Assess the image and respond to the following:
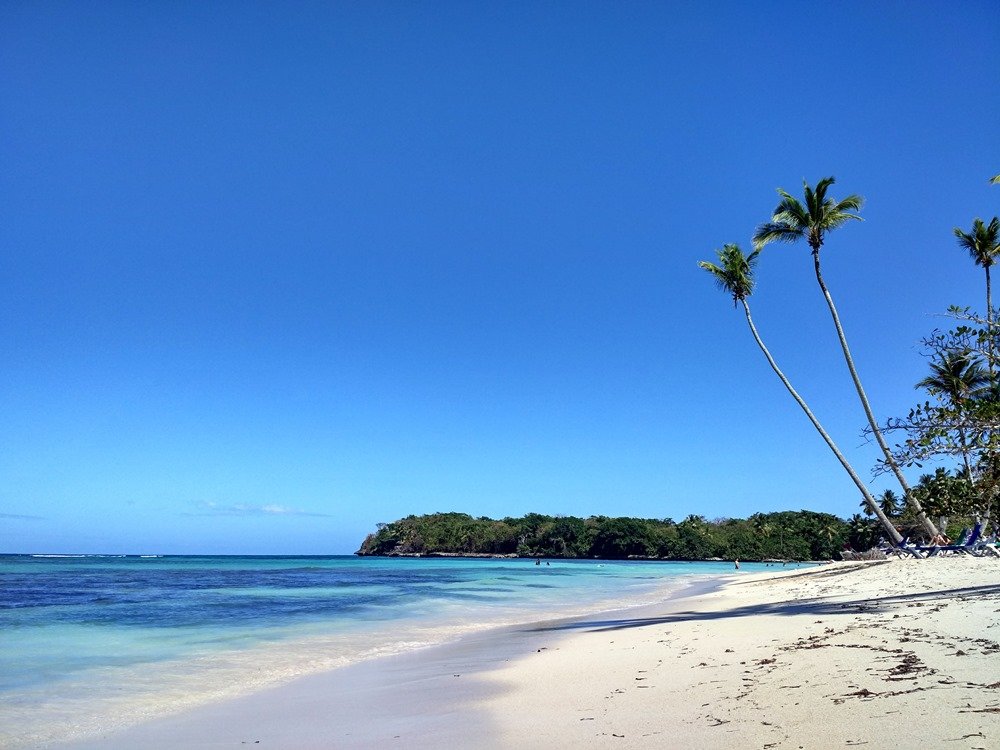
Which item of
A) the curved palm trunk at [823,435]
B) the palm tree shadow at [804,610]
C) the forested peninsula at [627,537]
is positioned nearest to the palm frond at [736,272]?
the curved palm trunk at [823,435]

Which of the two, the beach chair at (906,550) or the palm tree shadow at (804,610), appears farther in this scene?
the beach chair at (906,550)

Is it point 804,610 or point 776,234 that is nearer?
point 804,610

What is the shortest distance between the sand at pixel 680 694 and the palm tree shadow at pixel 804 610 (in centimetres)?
21

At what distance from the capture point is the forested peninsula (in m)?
88.8

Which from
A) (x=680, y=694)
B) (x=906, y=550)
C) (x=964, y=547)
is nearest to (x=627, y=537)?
(x=906, y=550)

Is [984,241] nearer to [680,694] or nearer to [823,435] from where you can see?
[823,435]

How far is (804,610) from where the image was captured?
43.2 ft

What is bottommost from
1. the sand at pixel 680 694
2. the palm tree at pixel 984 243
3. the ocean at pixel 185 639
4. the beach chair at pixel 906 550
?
the ocean at pixel 185 639

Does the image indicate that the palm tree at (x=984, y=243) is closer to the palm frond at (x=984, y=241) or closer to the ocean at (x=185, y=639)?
the palm frond at (x=984, y=241)

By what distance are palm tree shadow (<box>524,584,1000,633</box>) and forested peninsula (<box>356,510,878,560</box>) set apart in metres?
59.5

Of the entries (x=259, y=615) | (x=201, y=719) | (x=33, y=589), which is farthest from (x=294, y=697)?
(x=33, y=589)

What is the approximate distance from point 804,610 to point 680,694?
799cm

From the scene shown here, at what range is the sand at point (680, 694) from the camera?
4934 mm

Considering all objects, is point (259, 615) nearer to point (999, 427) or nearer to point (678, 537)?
point (999, 427)
